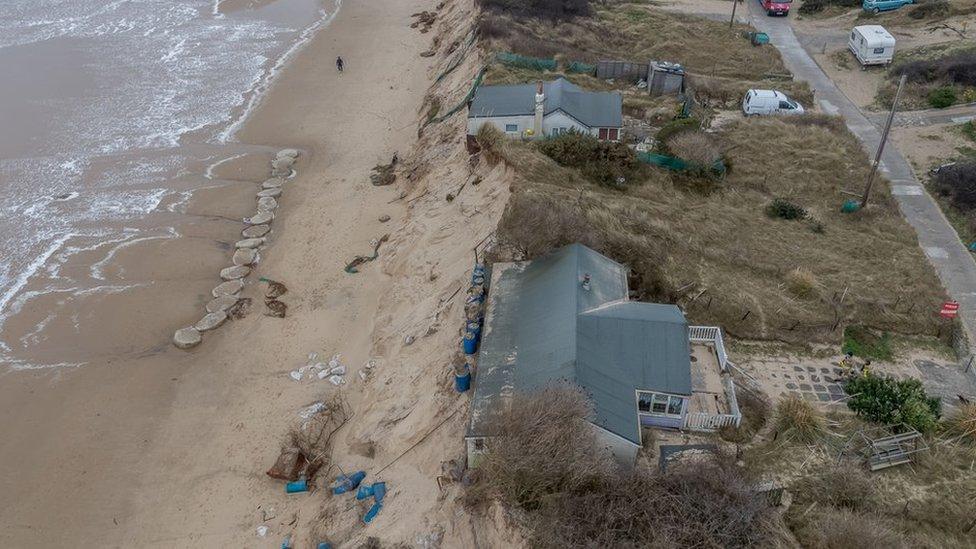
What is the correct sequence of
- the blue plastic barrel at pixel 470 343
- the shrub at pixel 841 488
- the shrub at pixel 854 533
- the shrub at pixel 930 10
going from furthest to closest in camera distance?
the shrub at pixel 930 10, the blue plastic barrel at pixel 470 343, the shrub at pixel 841 488, the shrub at pixel 854 533

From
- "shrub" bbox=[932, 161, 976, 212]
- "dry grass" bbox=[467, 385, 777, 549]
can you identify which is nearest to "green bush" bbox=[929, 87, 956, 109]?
"shrub" bbox=[932, 161, 976, 212]

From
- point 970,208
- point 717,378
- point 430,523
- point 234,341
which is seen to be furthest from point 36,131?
point 970,208

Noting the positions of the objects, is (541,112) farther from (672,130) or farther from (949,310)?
(949,310)

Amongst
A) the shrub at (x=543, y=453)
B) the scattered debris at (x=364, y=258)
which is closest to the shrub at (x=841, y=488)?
the shrub at (x=543, y=453)

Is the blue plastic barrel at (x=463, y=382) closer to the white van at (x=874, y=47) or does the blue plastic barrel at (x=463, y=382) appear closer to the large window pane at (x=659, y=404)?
the large window pane at (x=659, y=404)

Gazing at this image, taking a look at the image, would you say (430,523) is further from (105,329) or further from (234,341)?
(105,329)

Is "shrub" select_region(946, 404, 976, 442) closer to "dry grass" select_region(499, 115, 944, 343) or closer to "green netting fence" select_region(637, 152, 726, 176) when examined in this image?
"dry grass" select_region(499, 115, 944, 343)
